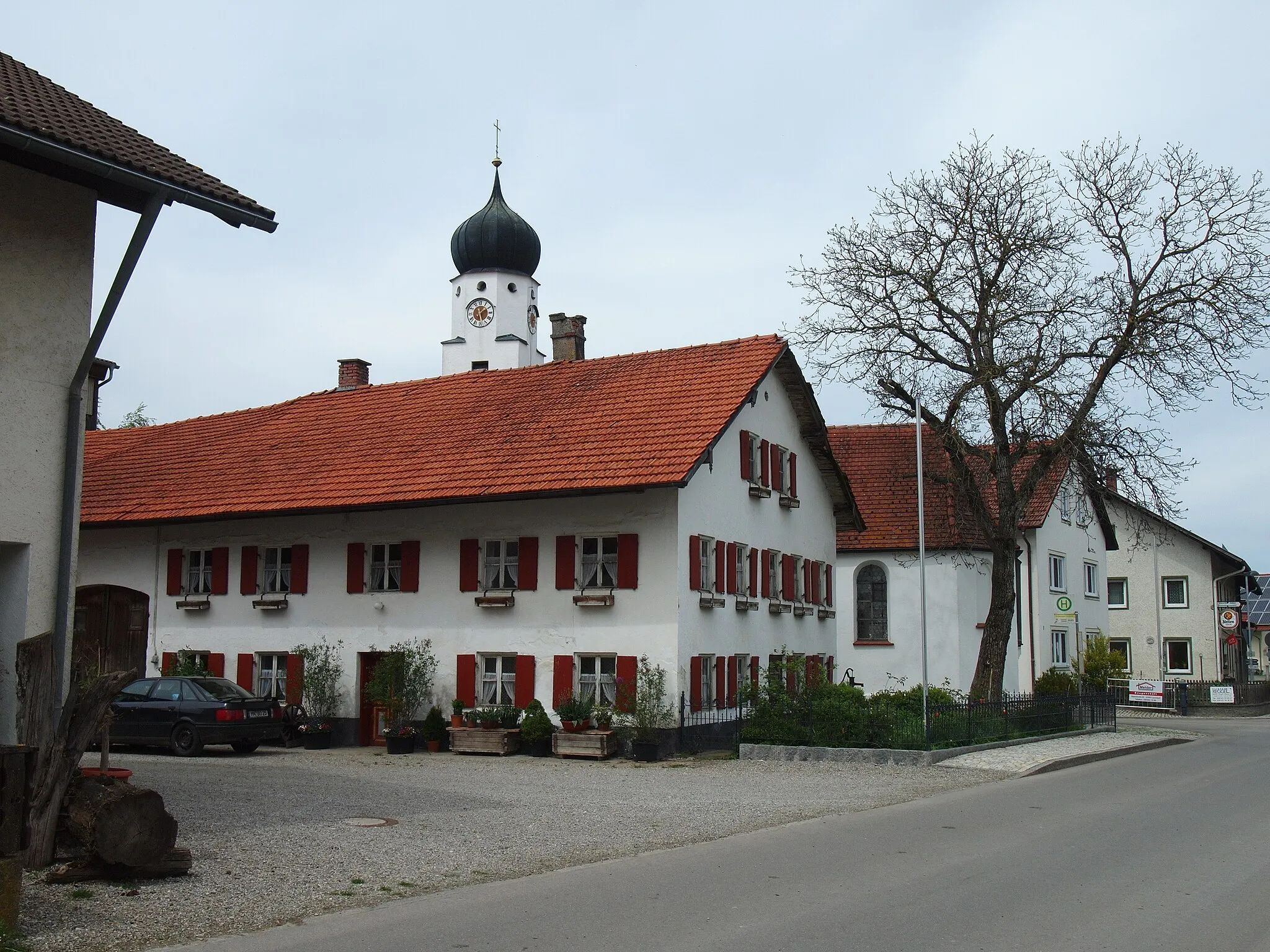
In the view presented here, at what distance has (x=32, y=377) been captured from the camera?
447 inches

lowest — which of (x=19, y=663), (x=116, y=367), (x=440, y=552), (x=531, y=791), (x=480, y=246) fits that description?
(x=531, y=791)

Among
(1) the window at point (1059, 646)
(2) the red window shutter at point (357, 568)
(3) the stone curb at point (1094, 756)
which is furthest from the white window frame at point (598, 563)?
(1) the window at point (1059, 646)

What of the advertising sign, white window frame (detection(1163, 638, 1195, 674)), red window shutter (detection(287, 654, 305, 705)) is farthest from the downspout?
white window frame (detection(1163, 638, 1195, 674))

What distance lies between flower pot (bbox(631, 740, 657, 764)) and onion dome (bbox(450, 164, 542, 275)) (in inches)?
1683

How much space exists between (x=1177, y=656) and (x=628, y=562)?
3936cm

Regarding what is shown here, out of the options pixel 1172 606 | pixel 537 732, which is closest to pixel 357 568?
pixel 537 732

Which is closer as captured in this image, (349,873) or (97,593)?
(349,873)

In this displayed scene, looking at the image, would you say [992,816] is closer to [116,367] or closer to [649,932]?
Answer: [649,932]

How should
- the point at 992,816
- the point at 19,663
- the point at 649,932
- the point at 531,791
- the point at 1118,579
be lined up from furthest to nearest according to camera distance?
the point at 1118,579 < the point at 531,791 < the point at 992,816 < the point at 19,663 < the point at 649,932

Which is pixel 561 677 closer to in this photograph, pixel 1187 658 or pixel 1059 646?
pixel 1059 646

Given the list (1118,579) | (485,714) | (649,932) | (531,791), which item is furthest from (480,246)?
(649,932)

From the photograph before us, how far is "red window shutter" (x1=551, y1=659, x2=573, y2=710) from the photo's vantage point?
24.1 metres

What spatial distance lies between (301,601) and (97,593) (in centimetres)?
603

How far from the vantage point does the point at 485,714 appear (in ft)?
79.2
